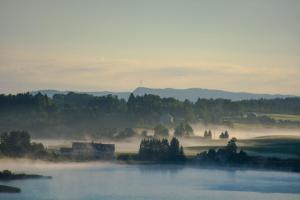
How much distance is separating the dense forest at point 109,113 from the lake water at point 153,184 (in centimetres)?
2153

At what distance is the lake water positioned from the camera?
1692 inches

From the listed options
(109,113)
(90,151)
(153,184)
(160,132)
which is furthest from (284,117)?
(153,184)

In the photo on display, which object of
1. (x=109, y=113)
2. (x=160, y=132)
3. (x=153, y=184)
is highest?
(x=109, y=113)

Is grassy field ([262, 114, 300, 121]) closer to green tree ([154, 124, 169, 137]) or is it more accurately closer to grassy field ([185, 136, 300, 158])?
grassy field ([185, 136, 300, 158])

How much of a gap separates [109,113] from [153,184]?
41325 millimetres

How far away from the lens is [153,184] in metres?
49.0

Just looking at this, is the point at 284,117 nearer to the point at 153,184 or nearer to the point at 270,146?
the point at 270,146

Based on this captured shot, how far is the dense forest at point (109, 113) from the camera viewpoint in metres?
81.4

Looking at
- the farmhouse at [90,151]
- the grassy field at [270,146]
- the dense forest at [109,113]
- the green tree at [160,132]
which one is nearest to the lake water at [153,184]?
the farmhouse at [90,151]

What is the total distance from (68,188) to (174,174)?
1078 centimetres

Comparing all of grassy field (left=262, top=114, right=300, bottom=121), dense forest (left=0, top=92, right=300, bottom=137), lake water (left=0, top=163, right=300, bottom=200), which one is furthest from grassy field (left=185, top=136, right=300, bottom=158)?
grassy field (left=262, top=114, right=300, bottom=121)

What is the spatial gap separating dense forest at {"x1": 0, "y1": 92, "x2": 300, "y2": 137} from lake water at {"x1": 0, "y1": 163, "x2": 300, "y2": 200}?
21534 millimetres

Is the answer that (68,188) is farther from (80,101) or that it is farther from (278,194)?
(80,101)

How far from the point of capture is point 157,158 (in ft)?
195
